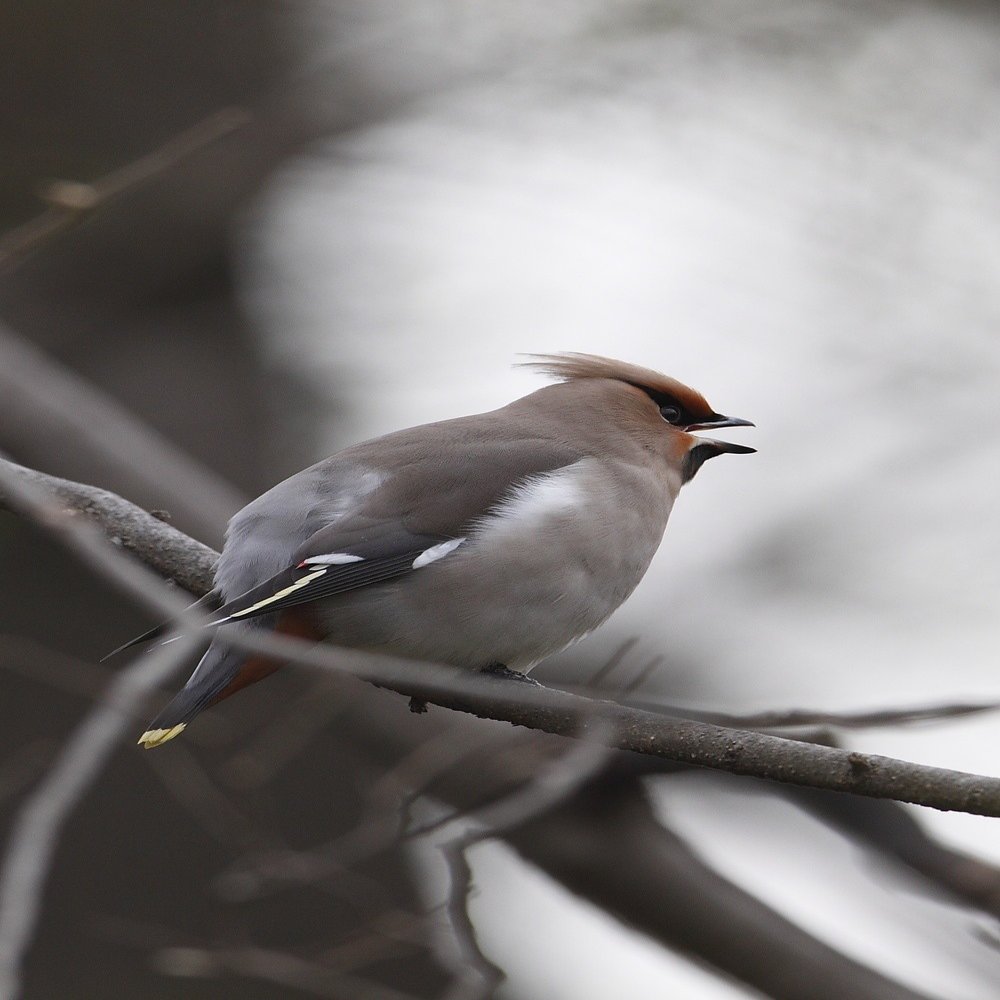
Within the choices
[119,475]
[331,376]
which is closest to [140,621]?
[119,475]

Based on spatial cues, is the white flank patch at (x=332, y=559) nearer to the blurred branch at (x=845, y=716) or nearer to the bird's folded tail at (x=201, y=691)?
the bird's folded tail at (x=201, y=691)

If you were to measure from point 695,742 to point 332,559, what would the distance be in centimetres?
106

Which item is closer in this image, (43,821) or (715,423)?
(43,821)

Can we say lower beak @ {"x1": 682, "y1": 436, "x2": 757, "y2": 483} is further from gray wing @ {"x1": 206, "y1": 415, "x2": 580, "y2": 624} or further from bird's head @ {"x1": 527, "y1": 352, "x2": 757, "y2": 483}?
gray wing @ {"x1": 206, "y1": 415, "x2": 580, "y2": 624}

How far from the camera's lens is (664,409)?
14.6 ft

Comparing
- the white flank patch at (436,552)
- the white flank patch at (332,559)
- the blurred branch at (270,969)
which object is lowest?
the blurred branch at (270,969)

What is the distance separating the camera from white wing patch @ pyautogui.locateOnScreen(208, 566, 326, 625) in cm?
301

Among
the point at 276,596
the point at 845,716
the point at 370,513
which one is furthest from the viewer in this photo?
the point at 370,513

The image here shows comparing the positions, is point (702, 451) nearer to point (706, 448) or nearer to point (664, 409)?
point (706, 448)

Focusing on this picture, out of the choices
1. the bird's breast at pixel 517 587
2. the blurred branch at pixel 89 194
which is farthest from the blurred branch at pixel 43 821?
the bird's breast at pixel 517 587

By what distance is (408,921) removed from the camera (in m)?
3.95

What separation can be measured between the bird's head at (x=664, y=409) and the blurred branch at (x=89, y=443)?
1.11 meters

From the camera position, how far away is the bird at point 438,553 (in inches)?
129

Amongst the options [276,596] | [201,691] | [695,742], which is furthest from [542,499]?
[695,742]
